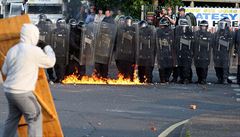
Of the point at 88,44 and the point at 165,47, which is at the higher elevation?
the point at 88,44

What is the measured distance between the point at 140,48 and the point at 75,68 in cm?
187

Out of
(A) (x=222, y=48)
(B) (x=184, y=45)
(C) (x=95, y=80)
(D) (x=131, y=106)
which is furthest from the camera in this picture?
(A) (x=222, y=48)

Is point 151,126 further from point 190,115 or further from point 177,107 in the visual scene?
point 177,107

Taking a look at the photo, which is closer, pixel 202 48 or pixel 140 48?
pixel 140 48

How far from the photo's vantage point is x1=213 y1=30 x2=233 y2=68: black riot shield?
65.2ft

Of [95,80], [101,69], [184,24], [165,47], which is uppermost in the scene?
[184,24]

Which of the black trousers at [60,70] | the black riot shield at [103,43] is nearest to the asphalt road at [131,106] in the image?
the black trousers at [60,70]

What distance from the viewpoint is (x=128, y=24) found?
1953 centimetres

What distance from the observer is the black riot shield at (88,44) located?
19297mm

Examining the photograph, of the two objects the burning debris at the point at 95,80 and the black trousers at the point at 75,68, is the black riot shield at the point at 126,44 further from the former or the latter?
the black trousers at the point at 75,68

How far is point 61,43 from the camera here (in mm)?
19250

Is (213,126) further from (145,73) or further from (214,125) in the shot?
(145,73)

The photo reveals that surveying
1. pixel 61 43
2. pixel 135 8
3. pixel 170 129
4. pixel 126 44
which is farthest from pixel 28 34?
pixel 135 8

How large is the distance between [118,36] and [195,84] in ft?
8.23
